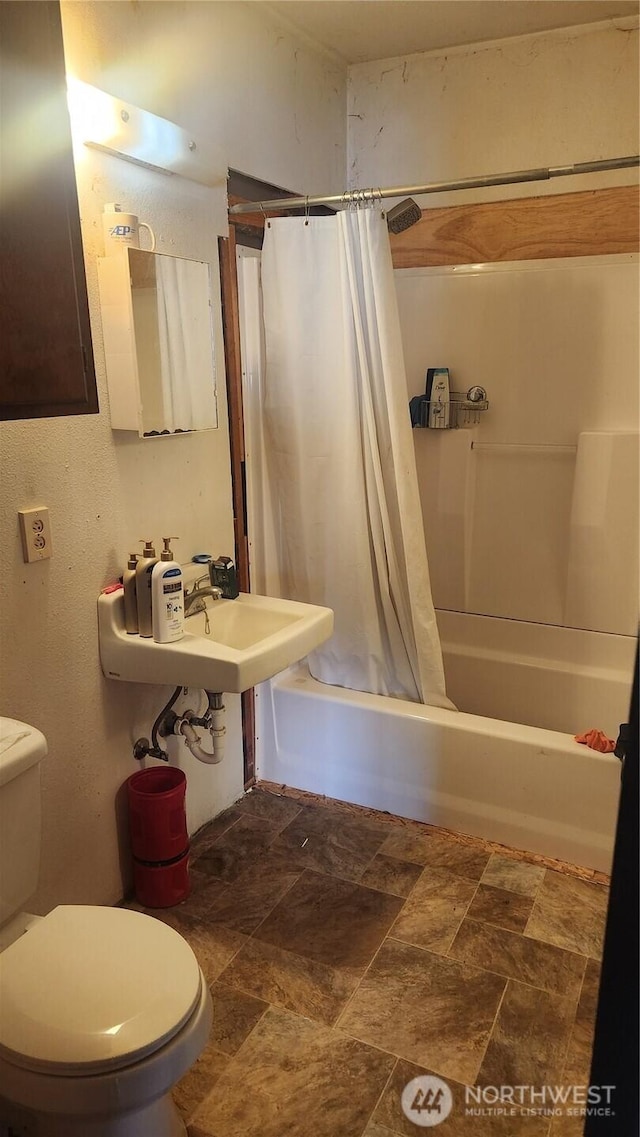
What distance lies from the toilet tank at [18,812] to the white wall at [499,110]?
2.39 metres

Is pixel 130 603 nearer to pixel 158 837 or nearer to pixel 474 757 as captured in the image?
pixel 158 837

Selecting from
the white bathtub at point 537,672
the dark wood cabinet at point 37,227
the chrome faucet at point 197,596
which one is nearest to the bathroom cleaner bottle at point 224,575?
the chrome faucet at point 197,596

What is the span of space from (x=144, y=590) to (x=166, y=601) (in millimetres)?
69

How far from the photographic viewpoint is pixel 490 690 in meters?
2.81

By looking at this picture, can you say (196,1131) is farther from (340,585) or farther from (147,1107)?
(340,585)

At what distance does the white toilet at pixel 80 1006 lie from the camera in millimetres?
1141

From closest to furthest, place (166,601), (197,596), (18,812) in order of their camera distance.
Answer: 1. (18,812)
2. (166,601)
3. (197,596)

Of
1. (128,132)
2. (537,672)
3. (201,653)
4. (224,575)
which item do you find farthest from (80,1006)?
(537,672)

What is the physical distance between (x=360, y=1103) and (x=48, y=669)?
114 centimetres

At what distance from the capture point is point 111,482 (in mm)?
1829

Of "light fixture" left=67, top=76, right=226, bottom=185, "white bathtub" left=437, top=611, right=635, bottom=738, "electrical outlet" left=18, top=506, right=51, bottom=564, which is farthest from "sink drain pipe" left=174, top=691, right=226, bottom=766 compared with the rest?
"light fixture" left=67, top=76, right=226, bottom=185

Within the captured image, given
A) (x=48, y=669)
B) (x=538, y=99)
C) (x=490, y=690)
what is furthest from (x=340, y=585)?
(x=538, y=99)

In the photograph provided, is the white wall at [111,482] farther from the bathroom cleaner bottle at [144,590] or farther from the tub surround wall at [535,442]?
the tub surround wall at [535,442]

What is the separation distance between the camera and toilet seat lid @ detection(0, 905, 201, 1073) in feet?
3.77
